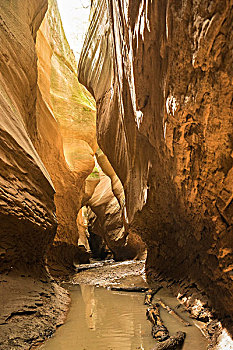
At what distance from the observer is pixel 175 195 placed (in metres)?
4.55

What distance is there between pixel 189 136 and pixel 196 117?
41cm

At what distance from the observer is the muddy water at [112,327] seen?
286 cm

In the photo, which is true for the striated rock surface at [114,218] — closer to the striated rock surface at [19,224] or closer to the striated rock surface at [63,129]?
the striated rock surface at [63,129]

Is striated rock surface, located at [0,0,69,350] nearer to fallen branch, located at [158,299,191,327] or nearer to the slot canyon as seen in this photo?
the slot canyon

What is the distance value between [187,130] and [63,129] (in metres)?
10.6

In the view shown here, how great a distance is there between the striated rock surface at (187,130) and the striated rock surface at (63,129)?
4634 mm

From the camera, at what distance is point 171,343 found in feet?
8.96

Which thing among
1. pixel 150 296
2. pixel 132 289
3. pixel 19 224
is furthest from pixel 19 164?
pixel 132 289

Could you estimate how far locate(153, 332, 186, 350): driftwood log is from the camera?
2629 mm

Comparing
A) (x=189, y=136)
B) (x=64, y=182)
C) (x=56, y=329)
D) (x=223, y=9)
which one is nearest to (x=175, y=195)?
(x=189, y=136)

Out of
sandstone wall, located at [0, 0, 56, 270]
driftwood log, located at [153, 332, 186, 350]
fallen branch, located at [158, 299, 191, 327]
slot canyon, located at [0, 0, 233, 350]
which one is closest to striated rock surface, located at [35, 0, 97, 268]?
slot canyon, located at [0, 0, 233, 350]

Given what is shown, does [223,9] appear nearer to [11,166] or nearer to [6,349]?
[11,166]

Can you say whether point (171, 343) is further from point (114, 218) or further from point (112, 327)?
point (114, 218)

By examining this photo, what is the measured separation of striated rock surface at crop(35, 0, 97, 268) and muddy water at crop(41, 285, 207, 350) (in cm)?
476
